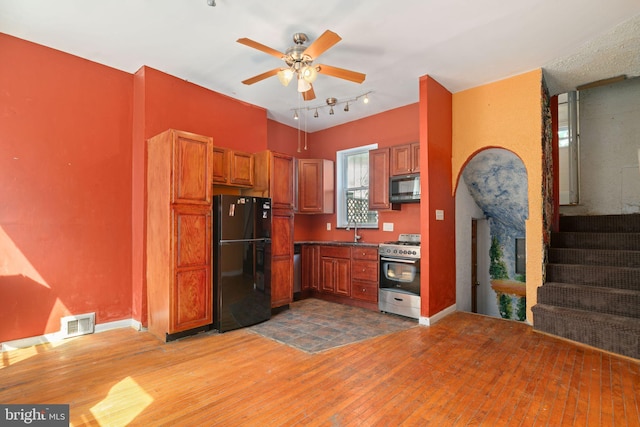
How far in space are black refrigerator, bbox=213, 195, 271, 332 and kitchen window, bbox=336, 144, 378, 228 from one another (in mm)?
2091

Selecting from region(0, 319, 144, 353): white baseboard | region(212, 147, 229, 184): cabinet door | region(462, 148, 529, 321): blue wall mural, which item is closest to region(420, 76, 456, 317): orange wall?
region(462, 148, 529, 321): blue wall mural

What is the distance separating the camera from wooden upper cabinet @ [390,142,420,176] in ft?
14.8

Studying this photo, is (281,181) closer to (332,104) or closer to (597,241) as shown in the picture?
(332,104)

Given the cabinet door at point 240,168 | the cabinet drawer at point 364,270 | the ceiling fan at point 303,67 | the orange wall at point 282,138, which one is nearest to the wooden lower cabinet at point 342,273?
the cabinet drawer at point 364,270

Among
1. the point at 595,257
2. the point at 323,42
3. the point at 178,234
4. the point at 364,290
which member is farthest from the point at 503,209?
the point at 178,234

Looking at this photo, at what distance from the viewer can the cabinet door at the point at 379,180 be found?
4.86 m

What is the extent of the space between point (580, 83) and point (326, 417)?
5.07 meters

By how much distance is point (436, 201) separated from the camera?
13.5 feet

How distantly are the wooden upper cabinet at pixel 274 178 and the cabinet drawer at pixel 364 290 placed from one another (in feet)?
5.04

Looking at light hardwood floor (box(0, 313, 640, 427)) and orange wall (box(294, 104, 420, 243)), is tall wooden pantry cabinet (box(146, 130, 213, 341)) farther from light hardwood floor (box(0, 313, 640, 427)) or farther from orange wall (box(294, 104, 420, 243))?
orange wall (box(294, 104, 420, 243))

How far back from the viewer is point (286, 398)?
224cm

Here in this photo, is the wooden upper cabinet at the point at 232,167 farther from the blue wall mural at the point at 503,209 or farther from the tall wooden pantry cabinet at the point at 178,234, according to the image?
the blue wall mural at the point at 503,209

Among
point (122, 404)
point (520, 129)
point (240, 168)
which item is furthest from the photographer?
point (240, 168)

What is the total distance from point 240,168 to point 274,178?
485mm
